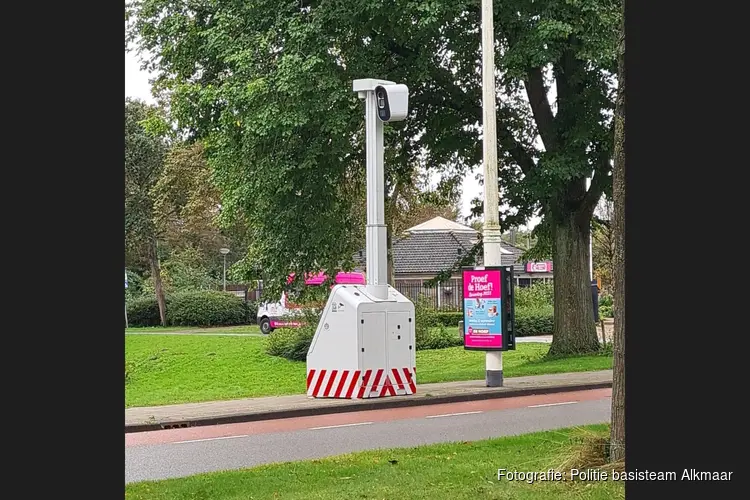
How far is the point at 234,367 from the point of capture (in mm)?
29156

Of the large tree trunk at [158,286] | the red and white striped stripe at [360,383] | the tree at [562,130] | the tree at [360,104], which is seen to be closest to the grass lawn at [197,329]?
the large tree trunk at [158,286]

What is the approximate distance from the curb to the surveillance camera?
4946mm

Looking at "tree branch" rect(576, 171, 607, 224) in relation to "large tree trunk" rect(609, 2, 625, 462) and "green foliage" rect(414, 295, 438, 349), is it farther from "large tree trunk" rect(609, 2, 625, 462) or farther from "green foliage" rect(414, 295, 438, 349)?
"large tree trunk" rect(609, 2, 625, 462)

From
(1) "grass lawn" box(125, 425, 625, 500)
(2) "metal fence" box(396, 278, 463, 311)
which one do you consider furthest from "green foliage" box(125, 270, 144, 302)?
(1) "grass lawn" box(125, 425, 625, 500)

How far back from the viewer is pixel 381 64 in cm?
2225

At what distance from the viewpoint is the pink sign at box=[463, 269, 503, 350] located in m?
18.9

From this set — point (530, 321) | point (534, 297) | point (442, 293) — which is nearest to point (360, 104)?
point (530, 321)

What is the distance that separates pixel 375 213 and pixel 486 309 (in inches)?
121

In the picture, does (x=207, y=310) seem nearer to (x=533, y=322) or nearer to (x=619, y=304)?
(x=533, y=322)

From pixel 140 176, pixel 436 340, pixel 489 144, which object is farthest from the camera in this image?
pixel 140 176

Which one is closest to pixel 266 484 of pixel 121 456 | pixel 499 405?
pixel 121 456

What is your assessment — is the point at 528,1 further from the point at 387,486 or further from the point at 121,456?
the point at 121,456

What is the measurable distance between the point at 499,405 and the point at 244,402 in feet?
14.7

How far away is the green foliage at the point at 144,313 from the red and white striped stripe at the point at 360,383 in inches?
1480
